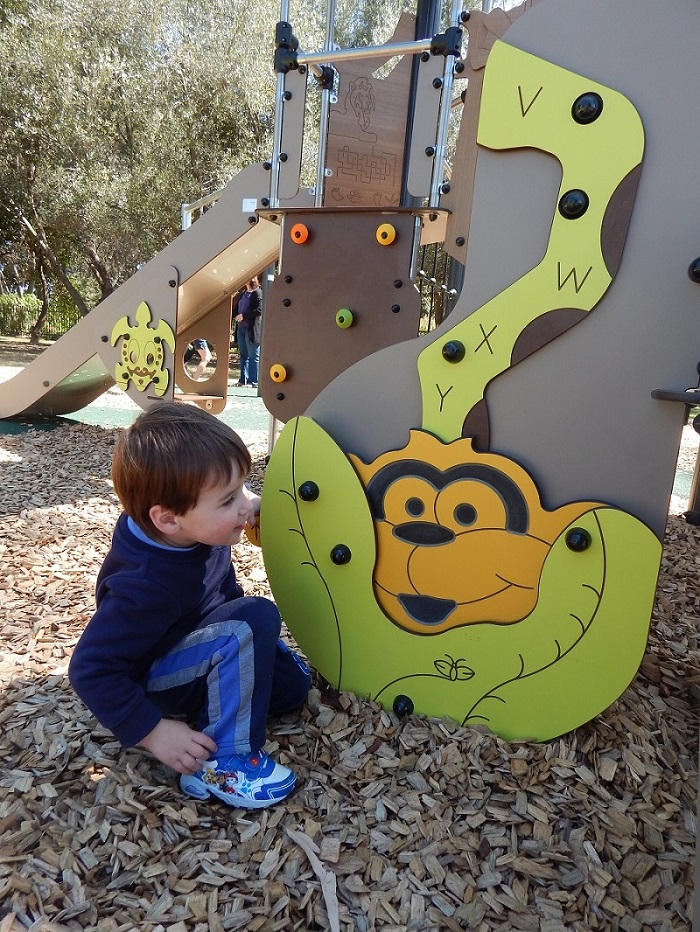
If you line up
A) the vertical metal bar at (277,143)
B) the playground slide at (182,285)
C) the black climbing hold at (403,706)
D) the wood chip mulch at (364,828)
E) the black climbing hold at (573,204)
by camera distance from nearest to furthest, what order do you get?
1. the wood chip mulch at (364,828)
2. the black climbing hold at (573,204)
3. the black climbing hold at (403,706)
4. the vertical metal bar at (277,143)
5. the playground slide at (182,285)

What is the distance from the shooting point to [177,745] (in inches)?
54.8

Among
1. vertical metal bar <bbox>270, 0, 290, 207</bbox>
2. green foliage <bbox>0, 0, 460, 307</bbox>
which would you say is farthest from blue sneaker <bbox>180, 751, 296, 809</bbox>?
green foliage <bbox>0, 0, 460, 307</bbox>

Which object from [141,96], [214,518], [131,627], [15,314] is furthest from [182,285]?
[15,314]

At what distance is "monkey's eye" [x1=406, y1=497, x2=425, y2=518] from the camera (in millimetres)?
1657

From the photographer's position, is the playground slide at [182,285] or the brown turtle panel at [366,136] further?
the playground slide at [182,285]

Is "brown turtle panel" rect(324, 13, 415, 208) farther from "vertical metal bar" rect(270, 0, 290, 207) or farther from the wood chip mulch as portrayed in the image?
the wood chip mulch

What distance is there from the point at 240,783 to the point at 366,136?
140 inches

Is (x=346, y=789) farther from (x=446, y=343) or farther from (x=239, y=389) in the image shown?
(x=239, y=389)

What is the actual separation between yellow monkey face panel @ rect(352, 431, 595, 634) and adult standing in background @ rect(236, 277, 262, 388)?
306 inches

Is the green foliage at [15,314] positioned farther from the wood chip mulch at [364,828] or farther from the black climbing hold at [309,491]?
the black climbing hold at [309,491]

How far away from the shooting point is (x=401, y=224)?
2.76 m

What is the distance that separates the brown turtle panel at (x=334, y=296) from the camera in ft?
9.21

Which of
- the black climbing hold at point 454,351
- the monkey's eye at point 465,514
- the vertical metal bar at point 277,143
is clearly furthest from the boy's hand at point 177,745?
the vertical metal bar at point 277,143

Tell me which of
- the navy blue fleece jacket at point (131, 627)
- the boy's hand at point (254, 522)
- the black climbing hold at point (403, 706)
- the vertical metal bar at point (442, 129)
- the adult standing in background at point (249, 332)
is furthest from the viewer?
the adult standing in background at point (249, 332)
